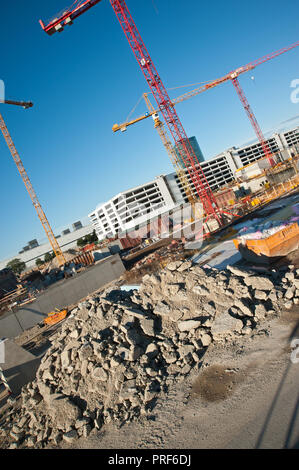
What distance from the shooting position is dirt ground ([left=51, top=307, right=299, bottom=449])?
15.5ft

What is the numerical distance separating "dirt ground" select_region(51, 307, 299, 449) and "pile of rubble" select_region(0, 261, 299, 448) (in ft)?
1.11

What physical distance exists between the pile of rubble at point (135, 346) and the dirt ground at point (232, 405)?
338mm

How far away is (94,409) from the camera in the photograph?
6.97 metres

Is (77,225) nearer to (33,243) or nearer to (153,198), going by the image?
(33,243)

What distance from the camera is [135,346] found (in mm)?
7840

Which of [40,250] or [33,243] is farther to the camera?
[33,243]

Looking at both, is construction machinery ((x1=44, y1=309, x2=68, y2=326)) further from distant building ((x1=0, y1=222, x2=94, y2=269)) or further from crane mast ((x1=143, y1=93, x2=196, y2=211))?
distant building ((x1=0, y1=222, x2=94, y2=269))

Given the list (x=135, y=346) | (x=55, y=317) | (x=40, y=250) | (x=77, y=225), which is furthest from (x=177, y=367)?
(x=77, y=225)

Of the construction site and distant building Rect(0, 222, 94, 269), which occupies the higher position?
distant building Rect(0, 222, 94, 269)

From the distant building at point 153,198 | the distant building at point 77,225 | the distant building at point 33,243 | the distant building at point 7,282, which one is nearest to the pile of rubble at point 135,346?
the distant building at point 7,282

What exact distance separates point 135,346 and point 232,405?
A: 3.26m

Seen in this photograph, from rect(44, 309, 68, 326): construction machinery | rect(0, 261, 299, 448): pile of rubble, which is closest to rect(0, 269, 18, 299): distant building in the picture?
rect(44, 309, 68, 326): construction machinery

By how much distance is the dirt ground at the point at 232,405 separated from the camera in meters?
4.71
